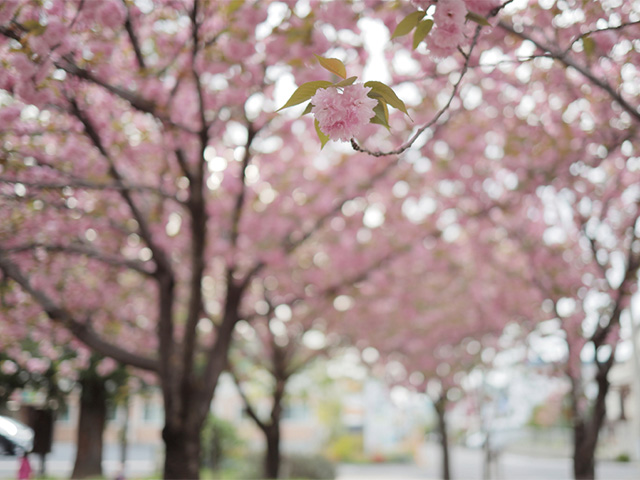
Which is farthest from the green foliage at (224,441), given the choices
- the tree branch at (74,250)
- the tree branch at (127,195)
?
the tree branch at (74,250)

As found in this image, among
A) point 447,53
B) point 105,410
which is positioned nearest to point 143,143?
point 447,53

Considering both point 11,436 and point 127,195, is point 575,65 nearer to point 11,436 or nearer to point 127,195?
point 127,195

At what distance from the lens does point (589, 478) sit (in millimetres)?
7738

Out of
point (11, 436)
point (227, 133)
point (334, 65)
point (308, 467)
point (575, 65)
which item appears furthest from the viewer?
point (308, 467)

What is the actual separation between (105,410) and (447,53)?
13638mm

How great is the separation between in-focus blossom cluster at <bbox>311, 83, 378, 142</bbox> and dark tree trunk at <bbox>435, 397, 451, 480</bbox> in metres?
15.3

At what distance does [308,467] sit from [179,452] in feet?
35.0

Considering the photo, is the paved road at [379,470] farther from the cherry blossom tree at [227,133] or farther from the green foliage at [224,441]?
the cherry blossom tree at [227,133]

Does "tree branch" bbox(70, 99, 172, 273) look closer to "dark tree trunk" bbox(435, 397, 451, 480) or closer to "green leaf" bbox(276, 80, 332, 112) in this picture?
"green leaf" bbox(276, 80, 332, 112)

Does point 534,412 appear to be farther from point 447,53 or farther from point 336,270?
point 447,53

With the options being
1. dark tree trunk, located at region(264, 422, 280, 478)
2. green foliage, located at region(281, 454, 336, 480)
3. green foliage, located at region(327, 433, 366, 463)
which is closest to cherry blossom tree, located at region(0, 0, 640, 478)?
dark tree trunk, located at region(264, 422, 280, 478)

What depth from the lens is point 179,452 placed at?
20.3ft

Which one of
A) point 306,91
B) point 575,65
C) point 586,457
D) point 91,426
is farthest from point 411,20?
point 91,426

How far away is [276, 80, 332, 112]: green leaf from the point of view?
2166mm
